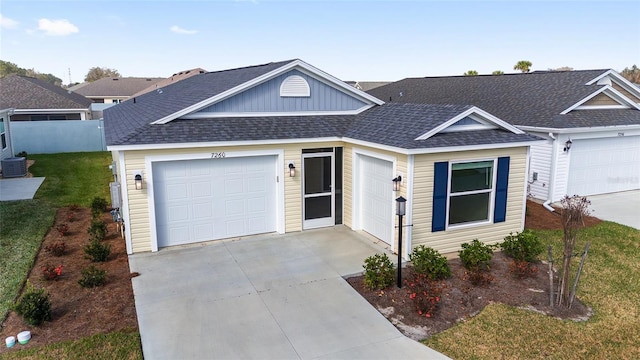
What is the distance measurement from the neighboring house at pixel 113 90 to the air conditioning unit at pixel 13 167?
1176 inches

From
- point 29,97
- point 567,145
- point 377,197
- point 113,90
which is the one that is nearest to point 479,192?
point 377,197

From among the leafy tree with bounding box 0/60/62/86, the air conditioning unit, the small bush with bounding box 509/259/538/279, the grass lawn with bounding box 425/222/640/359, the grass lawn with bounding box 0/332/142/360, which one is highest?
the leafy tree with bounding box 0/60/62/86

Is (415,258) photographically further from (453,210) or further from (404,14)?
(404,14)

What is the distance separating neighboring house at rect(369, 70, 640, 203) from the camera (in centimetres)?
1409

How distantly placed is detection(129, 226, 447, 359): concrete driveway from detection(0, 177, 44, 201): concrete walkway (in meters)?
7.78

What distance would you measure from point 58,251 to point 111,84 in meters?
43.8

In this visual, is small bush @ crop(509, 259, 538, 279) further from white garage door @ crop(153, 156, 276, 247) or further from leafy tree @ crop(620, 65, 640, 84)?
leafy tree @ crop(620, 65, 640, 84)

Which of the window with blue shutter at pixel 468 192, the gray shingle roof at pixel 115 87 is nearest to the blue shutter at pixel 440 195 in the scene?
the window with blue shutter at pixel 468 192

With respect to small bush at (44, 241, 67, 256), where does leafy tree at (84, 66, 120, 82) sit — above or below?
above

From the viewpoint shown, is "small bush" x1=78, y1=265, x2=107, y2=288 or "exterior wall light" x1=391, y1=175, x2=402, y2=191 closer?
"small bush" x1=78, y1=265, x2=107, y2=288

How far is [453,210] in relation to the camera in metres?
9.84

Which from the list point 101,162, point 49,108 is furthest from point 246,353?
point 49,108

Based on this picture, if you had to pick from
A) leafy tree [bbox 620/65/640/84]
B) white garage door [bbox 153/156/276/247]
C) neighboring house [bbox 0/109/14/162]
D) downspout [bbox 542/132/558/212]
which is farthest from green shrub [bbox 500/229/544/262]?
leafy tree [bbox 620/65/640/84]

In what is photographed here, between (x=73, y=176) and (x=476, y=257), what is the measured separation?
16379 mm
